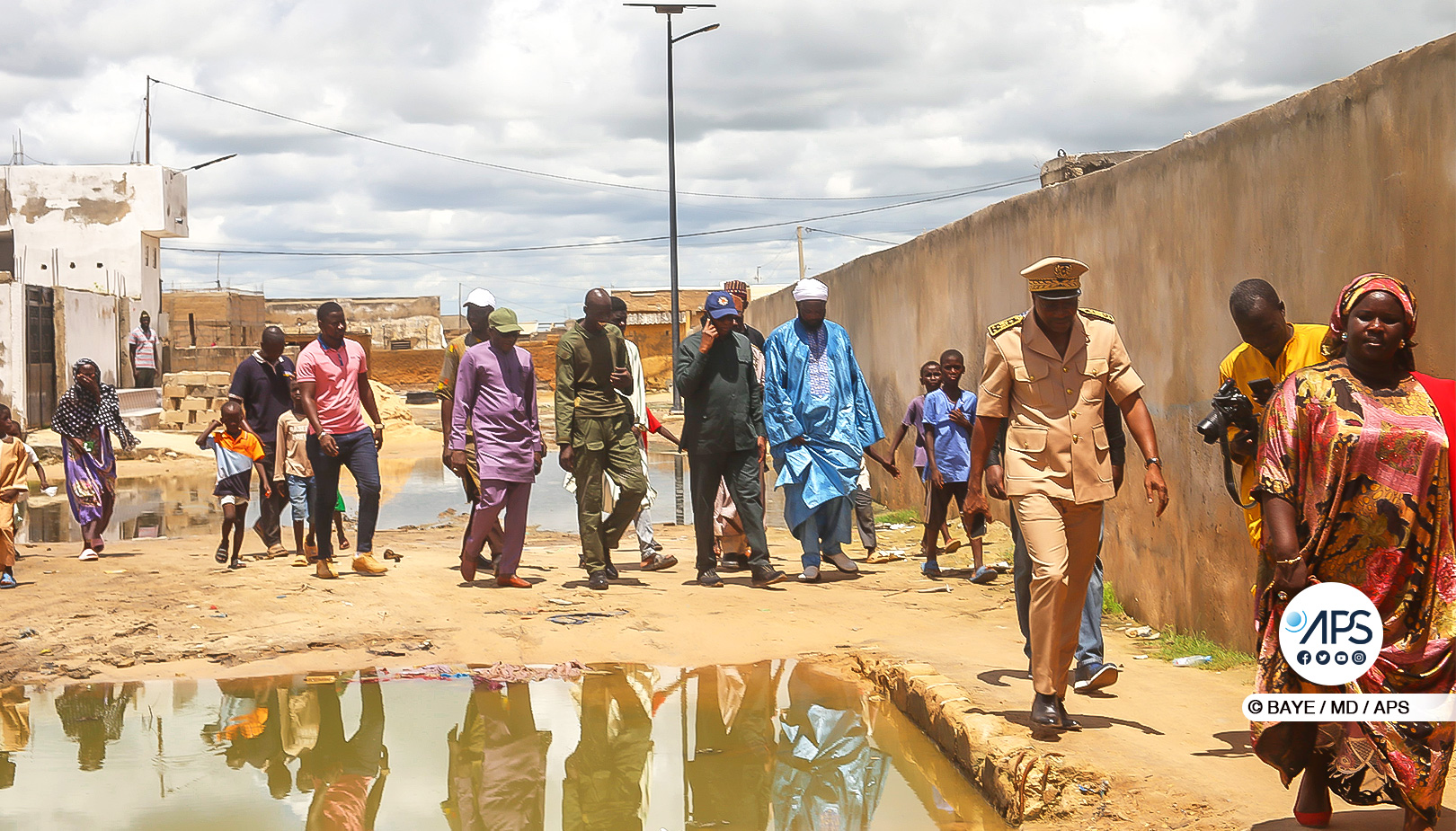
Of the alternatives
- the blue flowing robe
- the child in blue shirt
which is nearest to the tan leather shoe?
the blue flowing robe

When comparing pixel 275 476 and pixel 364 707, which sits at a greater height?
pixel 275 476

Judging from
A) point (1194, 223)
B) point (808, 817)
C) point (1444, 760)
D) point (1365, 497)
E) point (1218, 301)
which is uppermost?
point (1194, 223)

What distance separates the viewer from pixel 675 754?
4.89 metres

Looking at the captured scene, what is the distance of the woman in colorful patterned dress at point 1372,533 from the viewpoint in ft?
11.1

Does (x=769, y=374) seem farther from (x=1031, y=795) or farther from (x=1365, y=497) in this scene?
(x=1365, y=497)

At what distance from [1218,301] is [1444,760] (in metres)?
2.99

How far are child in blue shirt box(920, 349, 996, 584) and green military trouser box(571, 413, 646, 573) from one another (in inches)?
75.7

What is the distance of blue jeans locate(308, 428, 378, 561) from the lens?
814 cm

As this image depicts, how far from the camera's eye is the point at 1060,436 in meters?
4.68

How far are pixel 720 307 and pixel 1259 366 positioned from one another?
4220 mm

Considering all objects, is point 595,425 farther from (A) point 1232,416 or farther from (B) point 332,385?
(A) point 1232,416

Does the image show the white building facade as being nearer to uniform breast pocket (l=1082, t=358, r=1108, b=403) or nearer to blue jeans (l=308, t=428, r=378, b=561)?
blue jeans (l=308, t=428, r=378, b=561)

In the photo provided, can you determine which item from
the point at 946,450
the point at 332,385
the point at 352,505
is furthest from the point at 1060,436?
the point at 352,505

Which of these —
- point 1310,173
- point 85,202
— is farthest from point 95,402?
point 85,202
